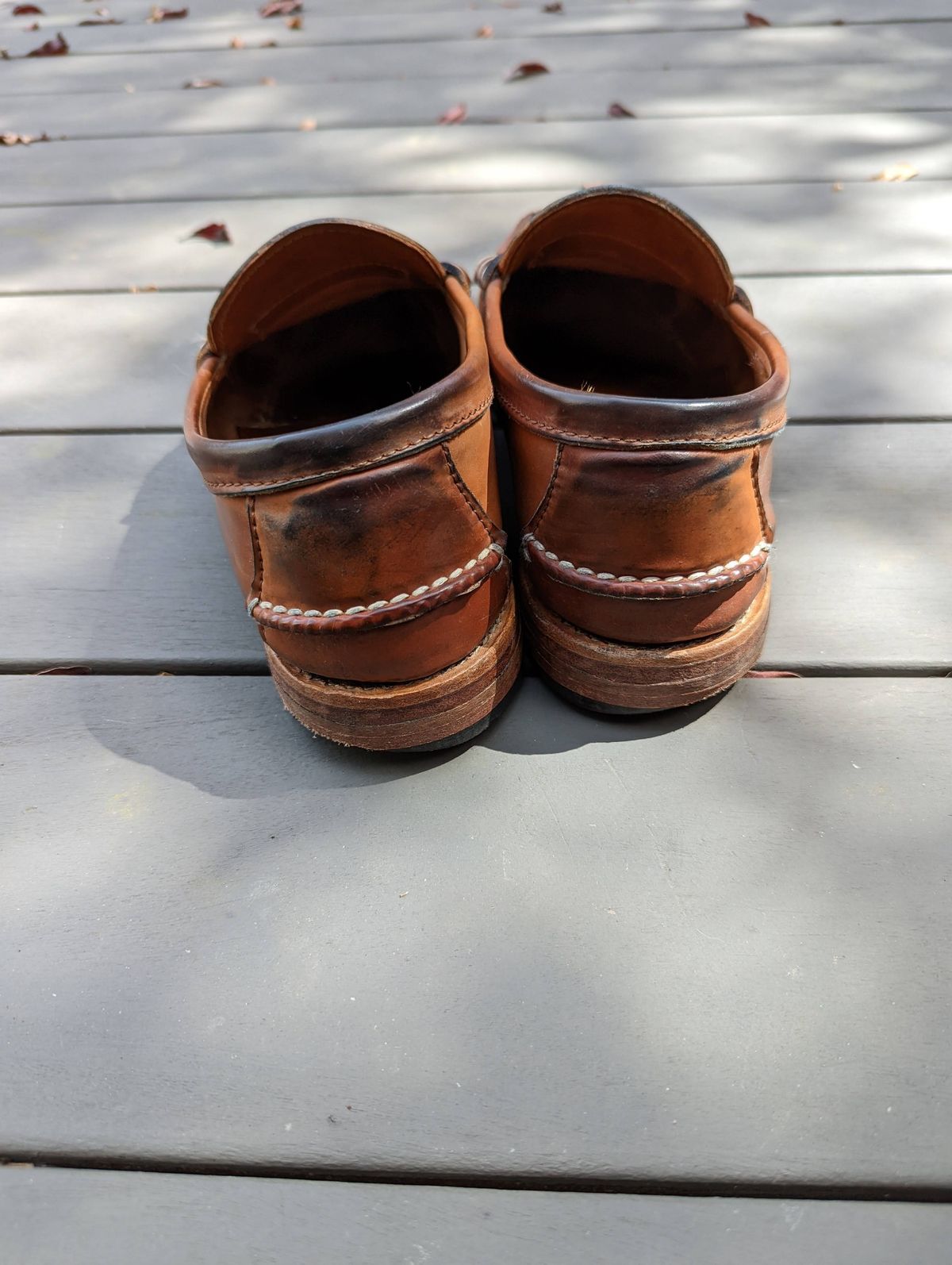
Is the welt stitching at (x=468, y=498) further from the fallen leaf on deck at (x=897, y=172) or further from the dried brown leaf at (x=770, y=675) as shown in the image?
the fallen leaf on deck at (x=897, y=172)

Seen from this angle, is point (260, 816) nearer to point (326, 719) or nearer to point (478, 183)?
point (326, 719)

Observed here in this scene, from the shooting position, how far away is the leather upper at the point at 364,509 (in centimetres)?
61

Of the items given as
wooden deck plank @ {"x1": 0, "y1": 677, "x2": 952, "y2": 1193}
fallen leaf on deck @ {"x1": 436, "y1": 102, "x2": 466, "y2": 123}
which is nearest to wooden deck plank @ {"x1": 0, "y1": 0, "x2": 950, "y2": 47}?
fallen leaf on deck @ {"x1": 436, "y1": 102, "x2": 466, "y2": 123}

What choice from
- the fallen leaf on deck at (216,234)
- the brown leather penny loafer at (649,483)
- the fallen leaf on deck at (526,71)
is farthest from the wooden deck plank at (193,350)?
the fallen leaf on deck at (526,71)

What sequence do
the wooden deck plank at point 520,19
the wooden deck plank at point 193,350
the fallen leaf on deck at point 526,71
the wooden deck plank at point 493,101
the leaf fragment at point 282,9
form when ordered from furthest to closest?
the leaf fragment at point 282,9 < the wooden deck plank at point 520,19 < the fallen leaf on deck at point 526,71 < the wooden deck plank at point 493,101 < the wooden deck plank at point 193,350

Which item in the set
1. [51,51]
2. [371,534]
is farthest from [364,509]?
[51,51]

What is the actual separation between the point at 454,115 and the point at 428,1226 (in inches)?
60.1

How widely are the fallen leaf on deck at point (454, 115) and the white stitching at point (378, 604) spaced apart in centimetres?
112

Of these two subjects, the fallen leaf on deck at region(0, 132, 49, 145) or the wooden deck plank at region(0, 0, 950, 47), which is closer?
the fallen leaf on deck at region(0, 132, 49, 145)

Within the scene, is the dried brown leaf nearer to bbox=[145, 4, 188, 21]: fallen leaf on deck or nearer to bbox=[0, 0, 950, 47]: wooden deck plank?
bbox=[0, 0, 950, 47]: wooden deck plank

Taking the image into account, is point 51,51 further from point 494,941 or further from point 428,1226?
point 428,1226

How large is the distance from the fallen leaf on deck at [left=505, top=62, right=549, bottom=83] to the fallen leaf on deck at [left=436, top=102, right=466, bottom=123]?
15 centimetres

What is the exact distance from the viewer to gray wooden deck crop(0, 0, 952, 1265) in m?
0.53

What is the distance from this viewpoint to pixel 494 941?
618 millimetres
